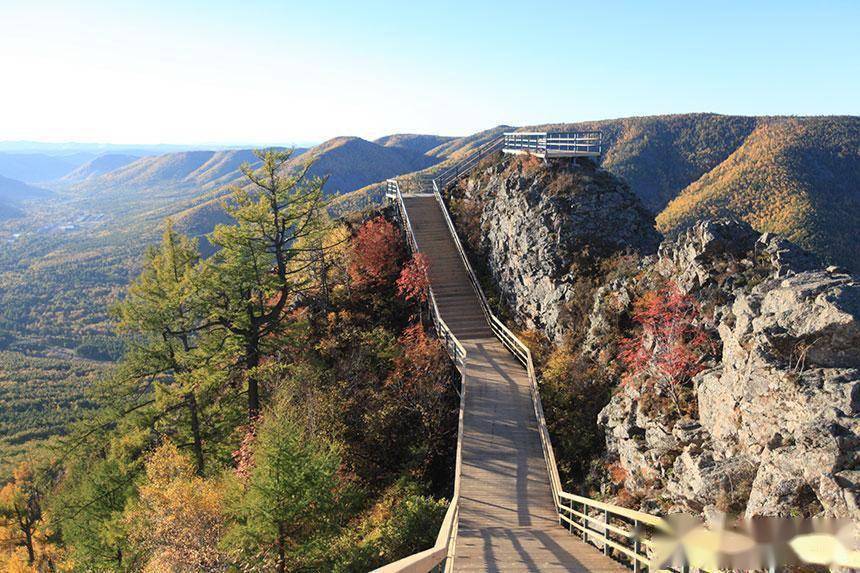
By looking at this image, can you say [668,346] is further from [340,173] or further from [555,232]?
[340,173]

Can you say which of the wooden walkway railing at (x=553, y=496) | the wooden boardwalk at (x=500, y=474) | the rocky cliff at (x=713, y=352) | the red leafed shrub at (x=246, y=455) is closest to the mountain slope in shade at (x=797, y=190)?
the wooden walkway railing at (x=553, y=496)

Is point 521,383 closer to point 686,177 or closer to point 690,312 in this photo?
point 690,312

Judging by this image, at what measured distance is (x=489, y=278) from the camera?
25.2m

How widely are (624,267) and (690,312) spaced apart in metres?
4.57

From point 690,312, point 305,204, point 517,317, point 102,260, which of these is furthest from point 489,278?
point 102,260

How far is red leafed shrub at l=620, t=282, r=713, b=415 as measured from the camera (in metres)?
12.2

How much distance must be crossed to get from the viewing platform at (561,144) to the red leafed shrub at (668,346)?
1119cm

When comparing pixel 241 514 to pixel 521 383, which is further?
pixel 521 383

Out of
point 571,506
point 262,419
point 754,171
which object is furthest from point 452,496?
point 754,171

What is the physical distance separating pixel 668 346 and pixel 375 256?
17.4 m

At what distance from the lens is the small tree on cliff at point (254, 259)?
20359 mm

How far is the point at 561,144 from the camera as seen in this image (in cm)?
2470

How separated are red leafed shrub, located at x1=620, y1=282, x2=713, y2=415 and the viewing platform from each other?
1119cm

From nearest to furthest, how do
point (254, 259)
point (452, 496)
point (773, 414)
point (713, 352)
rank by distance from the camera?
point (773, 414) → point (713, 352) → point (452, 496) → point (254, 259)
